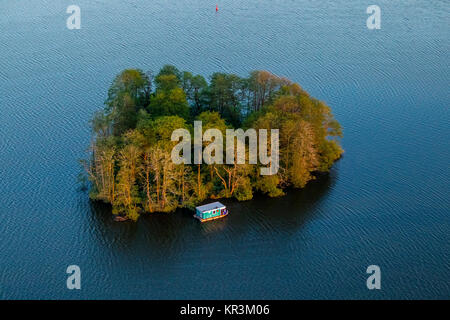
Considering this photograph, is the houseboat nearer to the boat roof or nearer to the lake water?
the boat roof

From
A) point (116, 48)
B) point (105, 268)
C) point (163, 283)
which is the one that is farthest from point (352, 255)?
point (116, 48)

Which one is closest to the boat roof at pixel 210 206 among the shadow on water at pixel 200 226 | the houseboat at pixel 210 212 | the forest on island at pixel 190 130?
the houseboat at pixel 210 212

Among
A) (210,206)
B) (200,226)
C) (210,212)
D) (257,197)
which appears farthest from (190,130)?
(200,226)

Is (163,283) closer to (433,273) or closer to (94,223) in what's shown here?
(94,223)

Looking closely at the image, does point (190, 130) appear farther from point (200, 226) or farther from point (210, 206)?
point (200, 226)

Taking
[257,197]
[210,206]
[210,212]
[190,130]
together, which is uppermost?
[190,130]

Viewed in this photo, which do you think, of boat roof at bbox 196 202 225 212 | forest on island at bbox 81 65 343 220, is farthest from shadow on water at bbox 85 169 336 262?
boat roof at bbox 196 202 225 212
